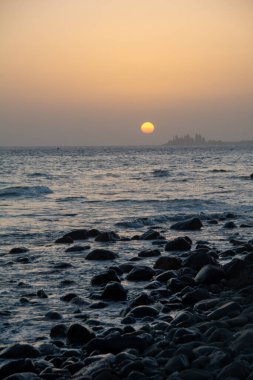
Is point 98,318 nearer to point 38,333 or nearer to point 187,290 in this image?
point 38,333

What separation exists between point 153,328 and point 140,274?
9.81 ft

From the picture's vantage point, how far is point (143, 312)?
736 centimetres

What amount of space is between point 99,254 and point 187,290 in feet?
11.4

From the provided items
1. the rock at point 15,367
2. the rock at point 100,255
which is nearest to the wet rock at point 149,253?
Answer: the rock at point 100,255

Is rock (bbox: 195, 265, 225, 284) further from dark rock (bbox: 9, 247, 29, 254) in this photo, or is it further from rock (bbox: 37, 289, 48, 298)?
dark rock (bbox: 9, 247, 29, 254)

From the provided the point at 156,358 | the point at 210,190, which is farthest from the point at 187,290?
the point at 210,190

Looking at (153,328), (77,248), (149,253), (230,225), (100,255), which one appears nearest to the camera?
(153,328)

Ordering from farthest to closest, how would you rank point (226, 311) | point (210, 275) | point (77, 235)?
point (77, 235) → point (210, 275) → point (226, 311)

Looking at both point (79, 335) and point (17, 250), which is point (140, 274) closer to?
point (79, 335)

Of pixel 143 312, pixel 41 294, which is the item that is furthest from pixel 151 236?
pixel 143 312

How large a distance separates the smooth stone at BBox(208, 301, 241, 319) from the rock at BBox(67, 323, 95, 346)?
1487 millimetres

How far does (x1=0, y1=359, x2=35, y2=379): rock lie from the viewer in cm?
554

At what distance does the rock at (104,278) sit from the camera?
9.31 meters

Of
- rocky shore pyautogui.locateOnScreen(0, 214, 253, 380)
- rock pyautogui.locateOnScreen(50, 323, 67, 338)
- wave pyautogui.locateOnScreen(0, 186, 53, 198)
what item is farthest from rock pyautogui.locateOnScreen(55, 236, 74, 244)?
wave pyautogui.locateOnScreen(0, 186, 53, 198)
